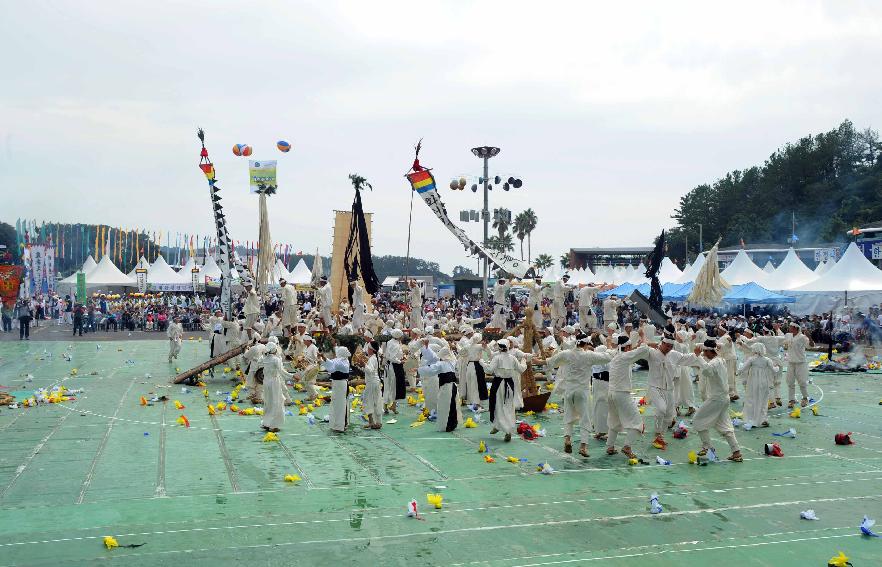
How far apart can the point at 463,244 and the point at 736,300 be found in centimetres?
1394

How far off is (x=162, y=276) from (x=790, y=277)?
3862cm

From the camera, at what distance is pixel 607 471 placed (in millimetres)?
11242

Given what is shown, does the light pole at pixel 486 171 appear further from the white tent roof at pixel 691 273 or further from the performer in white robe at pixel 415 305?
the white tent roof at pixel 691 273

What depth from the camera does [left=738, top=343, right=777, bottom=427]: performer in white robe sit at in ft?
47.0

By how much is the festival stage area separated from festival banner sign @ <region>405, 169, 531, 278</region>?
1345 centimetres

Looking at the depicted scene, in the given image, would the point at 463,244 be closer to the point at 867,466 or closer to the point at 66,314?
the point at 867,466

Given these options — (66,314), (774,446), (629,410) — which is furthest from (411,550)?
(66,314)

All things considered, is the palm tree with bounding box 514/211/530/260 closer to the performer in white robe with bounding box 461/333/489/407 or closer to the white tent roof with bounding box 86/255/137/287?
the white tent roof with bounding box 86/255/137/287

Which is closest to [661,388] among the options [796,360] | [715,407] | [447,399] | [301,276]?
[715,407]

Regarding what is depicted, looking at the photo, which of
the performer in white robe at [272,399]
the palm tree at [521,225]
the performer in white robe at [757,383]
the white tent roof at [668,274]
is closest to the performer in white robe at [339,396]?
the performer in white robe at [272,399]

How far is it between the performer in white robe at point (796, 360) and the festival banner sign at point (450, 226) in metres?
12.7

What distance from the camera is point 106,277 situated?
50281mm

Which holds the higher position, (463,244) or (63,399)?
(463,244)

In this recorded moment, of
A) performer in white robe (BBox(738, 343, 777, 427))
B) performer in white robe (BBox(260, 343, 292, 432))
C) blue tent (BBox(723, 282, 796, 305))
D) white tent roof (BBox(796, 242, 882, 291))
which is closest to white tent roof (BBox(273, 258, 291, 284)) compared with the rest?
blue tent (BBox(723, 282, 796, 305))
